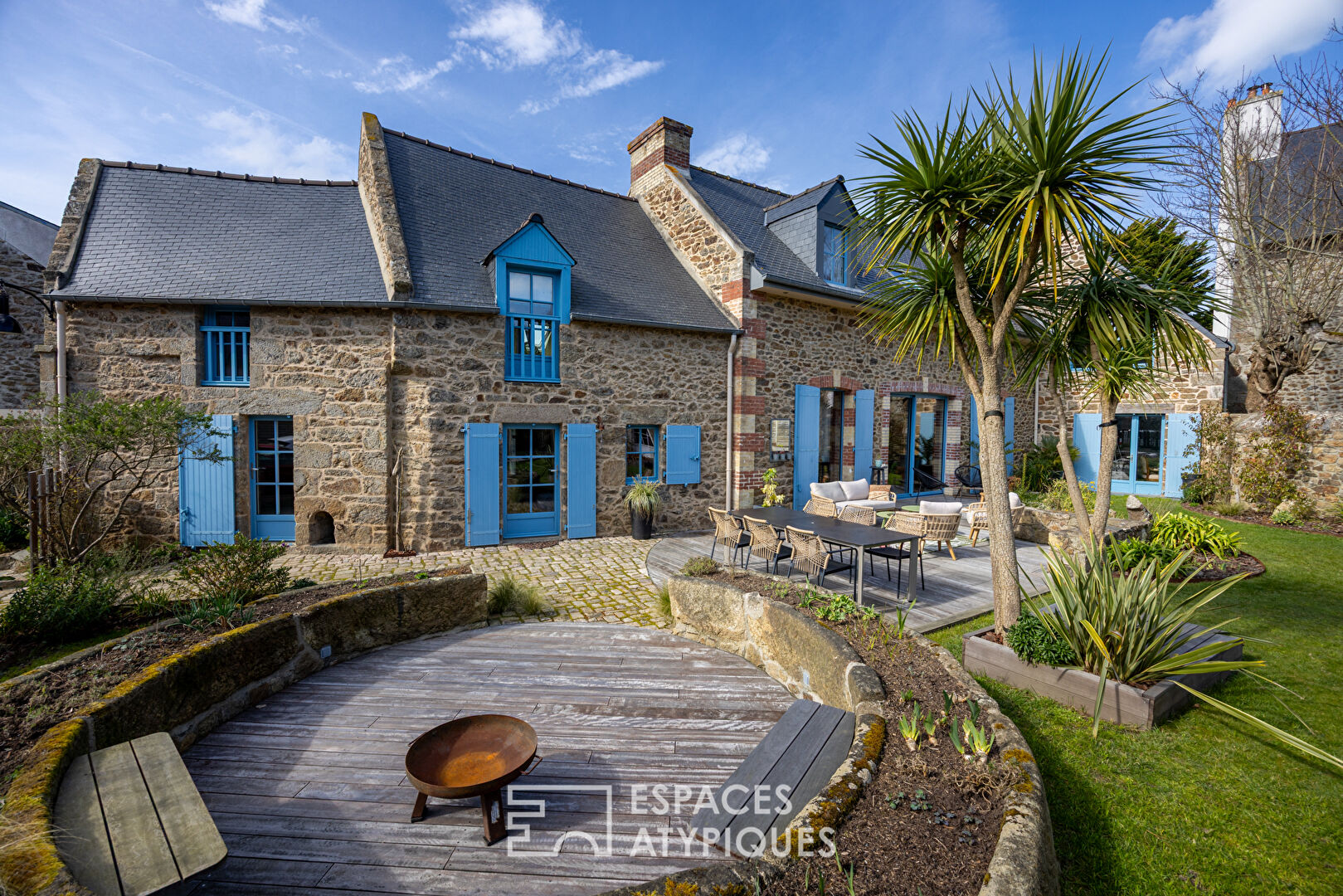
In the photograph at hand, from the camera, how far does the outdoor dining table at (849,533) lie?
5258 millimetres

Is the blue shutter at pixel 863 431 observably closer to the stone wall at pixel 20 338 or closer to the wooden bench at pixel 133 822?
the wooden bench at pixel 133 822

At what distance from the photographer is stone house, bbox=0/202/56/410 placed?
A: 10.6 m

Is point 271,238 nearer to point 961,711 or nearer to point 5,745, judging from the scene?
point 5,745

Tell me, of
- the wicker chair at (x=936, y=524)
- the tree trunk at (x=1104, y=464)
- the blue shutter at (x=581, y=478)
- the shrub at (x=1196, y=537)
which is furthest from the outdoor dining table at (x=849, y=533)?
the shrub at (x=1196, y=537)

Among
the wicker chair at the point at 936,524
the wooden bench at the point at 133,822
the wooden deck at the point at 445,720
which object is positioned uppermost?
the wicker chair at the point at 936,524

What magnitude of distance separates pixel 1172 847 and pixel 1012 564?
1771mm

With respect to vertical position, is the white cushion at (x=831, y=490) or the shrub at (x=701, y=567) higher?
the white cushion at (x=831, y=490)

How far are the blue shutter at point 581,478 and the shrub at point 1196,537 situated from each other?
7.58 m

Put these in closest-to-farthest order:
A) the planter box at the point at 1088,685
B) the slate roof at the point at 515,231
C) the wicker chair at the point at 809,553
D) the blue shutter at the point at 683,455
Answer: the planter box at the point at 1088,685 → the wicker chair at the point at 809,553 → the slate roof at the point at 515,231 → the blue shutter at the point at 683,455

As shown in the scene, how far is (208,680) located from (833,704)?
3.61 metres

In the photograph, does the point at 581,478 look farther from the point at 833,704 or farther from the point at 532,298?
the point at 833,704

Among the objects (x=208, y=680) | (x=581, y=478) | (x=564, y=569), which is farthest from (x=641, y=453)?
(x=208, y=680)

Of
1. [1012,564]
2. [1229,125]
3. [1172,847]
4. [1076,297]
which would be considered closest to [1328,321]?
[1229,125]

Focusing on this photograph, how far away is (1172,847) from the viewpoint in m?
2.31
